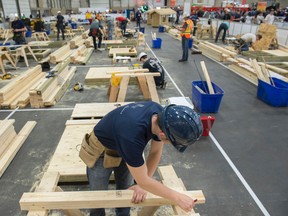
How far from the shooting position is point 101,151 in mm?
2111

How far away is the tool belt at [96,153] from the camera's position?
208cm

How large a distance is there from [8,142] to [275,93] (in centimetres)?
633

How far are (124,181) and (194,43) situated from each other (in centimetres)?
1415

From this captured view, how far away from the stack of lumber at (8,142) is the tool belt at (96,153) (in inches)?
95.3

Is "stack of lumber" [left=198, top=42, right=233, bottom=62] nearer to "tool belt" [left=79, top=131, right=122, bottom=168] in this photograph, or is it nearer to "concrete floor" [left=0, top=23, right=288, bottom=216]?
"concrete floor" [left=0, top=23, right=288, bottom=216]

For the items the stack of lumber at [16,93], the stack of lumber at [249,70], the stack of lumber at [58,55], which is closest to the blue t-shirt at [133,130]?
the stack of lumber at [16,93]

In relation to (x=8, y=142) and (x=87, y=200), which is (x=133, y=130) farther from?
(x=8, y=142)

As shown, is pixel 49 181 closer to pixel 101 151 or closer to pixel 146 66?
pixel 101 151

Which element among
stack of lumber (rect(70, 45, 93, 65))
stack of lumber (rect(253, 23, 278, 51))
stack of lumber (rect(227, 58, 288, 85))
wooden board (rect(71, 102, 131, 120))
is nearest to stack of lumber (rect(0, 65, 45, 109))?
wooden board (rect(71, 102, 131, 120))

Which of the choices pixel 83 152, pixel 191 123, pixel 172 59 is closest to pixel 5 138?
pixel 83 152

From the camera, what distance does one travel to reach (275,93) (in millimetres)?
6141

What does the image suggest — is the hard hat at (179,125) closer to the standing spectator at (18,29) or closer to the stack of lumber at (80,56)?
A: the stack of lumber at (80,56)

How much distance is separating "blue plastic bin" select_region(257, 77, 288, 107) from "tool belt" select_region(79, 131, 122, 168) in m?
5.48

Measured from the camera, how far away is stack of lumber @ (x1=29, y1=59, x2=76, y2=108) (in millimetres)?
Result: 6098
